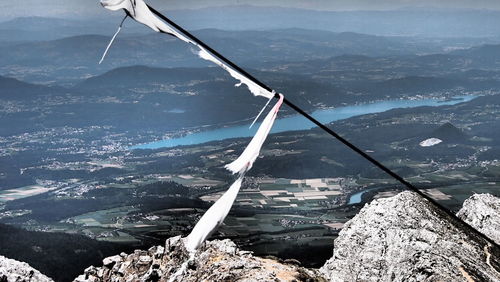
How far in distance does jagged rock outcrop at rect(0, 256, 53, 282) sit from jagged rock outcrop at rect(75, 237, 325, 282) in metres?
1.19

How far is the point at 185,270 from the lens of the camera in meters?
9.66

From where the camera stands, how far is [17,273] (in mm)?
12844

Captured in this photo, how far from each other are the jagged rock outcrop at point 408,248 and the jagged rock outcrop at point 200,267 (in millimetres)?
2245

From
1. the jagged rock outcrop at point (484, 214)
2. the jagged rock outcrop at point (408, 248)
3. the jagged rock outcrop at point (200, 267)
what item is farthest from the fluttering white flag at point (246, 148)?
the jagged rock outcrop at point (484, 214)

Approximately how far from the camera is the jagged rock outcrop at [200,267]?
8.71 meters

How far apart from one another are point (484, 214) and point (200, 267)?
27.4ft

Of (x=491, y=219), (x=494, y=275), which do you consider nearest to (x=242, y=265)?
(x=494, y=275)

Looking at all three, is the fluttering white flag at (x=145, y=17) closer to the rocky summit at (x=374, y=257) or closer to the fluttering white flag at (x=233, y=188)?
the fluttering white flag at (x=233, y=188)

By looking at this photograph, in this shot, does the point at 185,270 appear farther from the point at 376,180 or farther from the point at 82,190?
the point at 82,190

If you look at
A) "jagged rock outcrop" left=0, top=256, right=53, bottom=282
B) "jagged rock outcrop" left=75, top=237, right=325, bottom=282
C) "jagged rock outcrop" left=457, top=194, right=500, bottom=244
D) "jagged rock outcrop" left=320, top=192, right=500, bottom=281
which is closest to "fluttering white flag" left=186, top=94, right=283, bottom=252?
"jagged rock outcrop" left=75, top=237, right=325, bottom=282

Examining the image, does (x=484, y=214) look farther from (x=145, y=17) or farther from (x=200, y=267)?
(x=145, y=17)

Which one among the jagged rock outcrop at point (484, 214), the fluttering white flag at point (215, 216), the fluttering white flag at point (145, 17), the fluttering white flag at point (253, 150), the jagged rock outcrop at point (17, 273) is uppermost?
the fluttering white flag at point (145, 17)

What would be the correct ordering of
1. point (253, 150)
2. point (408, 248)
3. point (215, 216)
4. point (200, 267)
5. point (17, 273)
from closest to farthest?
point (253, 150), point (215, 216), point (200, 267), point (408, 248), point (17, 273)

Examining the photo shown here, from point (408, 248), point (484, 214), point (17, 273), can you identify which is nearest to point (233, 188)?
point (408, 248)
